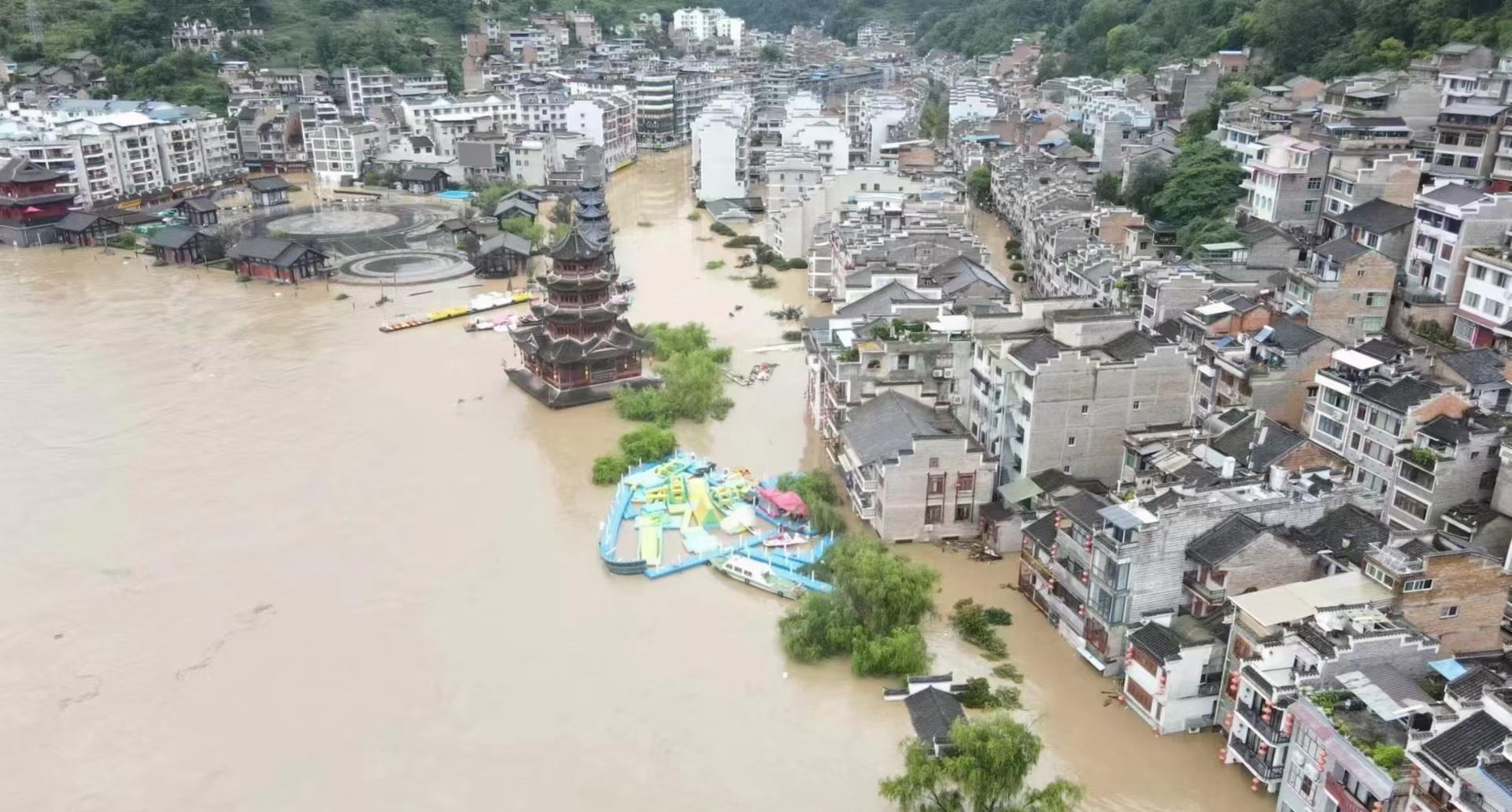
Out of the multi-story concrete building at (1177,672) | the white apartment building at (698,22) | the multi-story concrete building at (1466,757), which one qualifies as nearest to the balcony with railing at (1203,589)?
the multi-story concrete building at (1177,672)

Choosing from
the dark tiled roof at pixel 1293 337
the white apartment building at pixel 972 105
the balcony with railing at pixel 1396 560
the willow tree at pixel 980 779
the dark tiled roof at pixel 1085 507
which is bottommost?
the willow tree at pixel 980 779

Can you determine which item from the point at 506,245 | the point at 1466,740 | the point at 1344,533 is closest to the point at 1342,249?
the point at 1344,533

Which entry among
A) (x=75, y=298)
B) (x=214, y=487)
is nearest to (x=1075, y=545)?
(x=214, y=487)

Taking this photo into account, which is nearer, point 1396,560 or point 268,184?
point 1396,560

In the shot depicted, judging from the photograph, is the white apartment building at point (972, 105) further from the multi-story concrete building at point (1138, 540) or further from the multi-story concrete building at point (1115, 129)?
the multi-story concrete building at point (1138, 540)

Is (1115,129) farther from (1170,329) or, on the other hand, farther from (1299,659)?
(1299,659)

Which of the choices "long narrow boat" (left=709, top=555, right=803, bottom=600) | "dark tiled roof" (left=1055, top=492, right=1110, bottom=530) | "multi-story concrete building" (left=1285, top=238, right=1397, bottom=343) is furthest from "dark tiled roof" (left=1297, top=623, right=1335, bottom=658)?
"multi-story concrete building" (left=1285, top=238, right=1397, bottom=343)

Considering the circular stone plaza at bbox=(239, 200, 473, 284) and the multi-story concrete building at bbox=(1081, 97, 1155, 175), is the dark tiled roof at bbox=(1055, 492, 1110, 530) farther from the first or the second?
the circular stone plaza at bbox=(239, 200, 473, 284)
